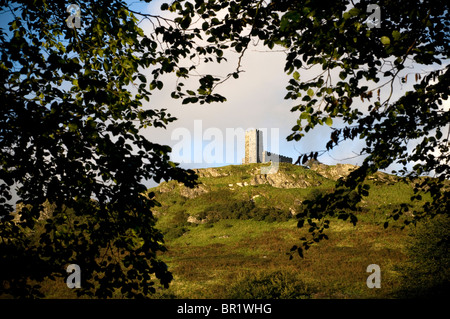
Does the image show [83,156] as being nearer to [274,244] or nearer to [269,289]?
[269,289]

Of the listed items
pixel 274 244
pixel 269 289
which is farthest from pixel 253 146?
pixel 269 289

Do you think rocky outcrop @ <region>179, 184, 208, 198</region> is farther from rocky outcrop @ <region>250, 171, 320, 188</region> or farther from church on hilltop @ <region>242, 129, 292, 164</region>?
church on hilltop @ <region>242, 129, 292, 164</region>

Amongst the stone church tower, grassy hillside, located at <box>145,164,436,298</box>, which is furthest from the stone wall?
grassy hillside, located at <box>145,164,436,298</box>

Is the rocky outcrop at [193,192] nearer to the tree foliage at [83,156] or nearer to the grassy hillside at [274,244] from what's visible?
the grassy hillside at [274,244]

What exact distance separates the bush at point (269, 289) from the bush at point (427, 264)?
6.09 meters

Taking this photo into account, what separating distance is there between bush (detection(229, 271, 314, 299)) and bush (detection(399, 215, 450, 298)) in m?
6.09

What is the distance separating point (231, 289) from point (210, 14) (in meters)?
19.3

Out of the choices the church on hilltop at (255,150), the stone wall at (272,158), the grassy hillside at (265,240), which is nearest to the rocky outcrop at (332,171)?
the grassy hillside at (265,240)

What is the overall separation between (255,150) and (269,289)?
59753 millimetres

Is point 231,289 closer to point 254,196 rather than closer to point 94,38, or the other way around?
point 94,38

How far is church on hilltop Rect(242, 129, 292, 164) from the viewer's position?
75.1 meters

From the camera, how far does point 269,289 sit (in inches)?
751

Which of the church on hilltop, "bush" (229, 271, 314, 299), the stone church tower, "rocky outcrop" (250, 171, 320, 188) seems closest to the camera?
"bush" (229, 271, 314, 299)
